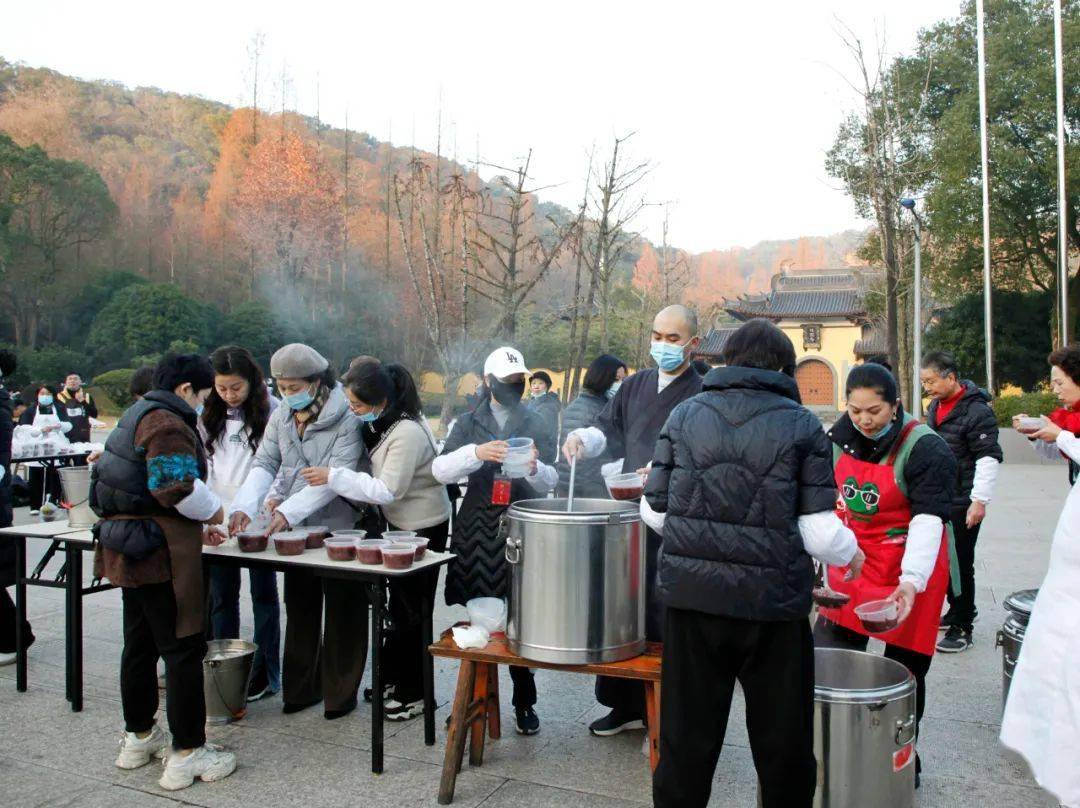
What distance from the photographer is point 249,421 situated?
4.39 meters

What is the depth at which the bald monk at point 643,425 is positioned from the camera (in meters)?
3.45

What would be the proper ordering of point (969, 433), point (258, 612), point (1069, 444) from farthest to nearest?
point (969, 433), point (258, 612), point (1069, 444)

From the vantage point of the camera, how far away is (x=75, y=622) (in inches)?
156

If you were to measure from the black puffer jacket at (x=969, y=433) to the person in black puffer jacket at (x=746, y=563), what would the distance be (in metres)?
3.12

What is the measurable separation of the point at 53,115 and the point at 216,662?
2208 inches

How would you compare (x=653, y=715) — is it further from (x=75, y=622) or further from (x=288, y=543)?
(x=75, y=622)

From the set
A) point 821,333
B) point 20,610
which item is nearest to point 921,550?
point 20,610

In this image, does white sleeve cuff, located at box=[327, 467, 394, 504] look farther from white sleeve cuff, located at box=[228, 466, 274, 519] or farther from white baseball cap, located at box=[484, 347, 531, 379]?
white baseball cap, located at box=[484, 347, 531, 379]

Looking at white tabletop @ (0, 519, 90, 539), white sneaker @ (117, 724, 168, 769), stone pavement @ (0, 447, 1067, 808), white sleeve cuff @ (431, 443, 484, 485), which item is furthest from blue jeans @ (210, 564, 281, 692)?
white sleeve cuff @ (431, 443, 484, 485)

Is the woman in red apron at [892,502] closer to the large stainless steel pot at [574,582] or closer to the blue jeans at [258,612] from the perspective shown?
the large stainless steel pot at [574,582]

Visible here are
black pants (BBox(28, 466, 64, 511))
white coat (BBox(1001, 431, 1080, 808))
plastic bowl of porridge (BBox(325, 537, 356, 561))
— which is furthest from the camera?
black pants (BBox(28, 466, 64, 511))

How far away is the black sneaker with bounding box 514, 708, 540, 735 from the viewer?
374cm

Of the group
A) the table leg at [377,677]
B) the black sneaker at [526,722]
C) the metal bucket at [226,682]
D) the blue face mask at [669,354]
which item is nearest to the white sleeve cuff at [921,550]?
the blue face mask at [669,354]

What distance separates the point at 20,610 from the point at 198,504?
5.90 feet
